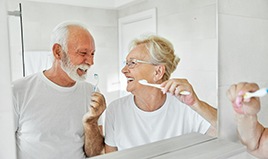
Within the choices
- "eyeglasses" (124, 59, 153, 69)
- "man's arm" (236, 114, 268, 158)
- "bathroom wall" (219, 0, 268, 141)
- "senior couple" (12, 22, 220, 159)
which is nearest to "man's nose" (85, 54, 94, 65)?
"senior couple" (12, 22, 220, 159)

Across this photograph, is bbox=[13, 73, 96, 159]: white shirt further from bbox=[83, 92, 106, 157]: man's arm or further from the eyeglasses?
the eyeglasses

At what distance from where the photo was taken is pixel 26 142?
68cm

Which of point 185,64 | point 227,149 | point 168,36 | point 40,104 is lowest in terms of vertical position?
point 227,149

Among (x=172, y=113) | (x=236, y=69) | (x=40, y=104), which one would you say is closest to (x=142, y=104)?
(x=172, y=113)

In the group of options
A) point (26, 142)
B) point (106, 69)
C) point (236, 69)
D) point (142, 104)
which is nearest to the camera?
point (26, 142)

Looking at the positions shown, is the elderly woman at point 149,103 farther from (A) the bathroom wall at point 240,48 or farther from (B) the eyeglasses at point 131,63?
(A) the bathroom wall at point 240,48

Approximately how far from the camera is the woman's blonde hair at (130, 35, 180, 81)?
87 cm

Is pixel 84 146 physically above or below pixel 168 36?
below

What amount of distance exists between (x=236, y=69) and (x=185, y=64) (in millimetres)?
304

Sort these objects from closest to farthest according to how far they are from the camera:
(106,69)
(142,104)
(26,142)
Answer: (26,142)
(106,69)
(142,104)

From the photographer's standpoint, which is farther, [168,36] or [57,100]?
[168,36]

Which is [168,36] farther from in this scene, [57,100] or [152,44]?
[57,100]

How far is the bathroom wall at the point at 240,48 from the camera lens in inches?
40.8

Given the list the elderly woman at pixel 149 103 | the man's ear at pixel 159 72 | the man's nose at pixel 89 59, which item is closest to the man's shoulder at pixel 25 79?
the man's nose at pixel 89 59
